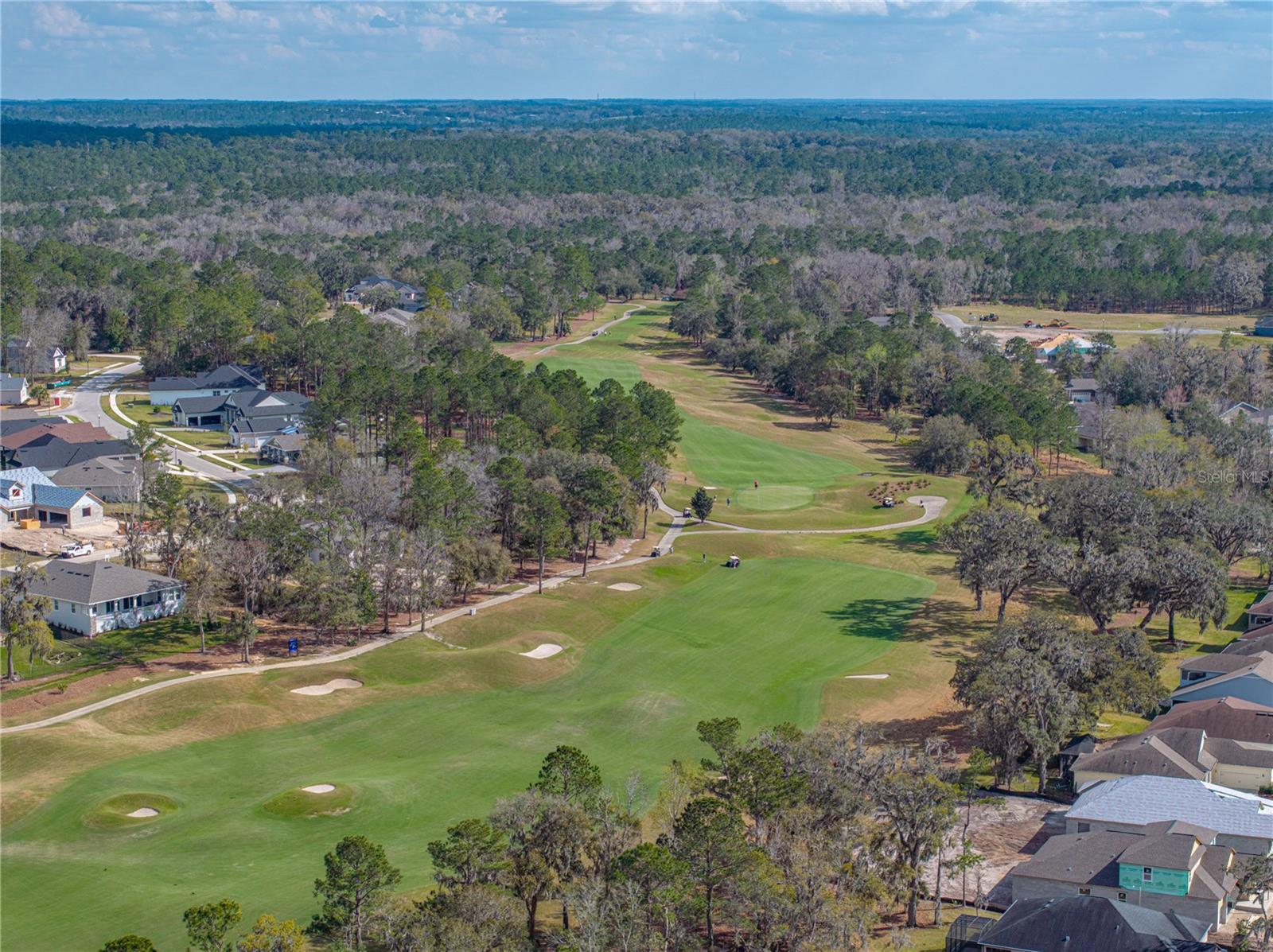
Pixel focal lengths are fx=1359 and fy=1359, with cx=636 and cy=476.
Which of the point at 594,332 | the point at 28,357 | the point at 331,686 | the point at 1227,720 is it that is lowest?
the point at 331,686

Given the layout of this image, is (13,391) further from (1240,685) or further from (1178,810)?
(1178,810)

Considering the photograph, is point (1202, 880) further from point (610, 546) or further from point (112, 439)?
point (112, 439)

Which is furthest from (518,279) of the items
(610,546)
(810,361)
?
(610,546)

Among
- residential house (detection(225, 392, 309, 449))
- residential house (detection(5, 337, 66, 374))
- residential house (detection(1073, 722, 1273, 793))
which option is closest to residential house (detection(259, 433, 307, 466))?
residential house (detection(225, 392, 309, 449))

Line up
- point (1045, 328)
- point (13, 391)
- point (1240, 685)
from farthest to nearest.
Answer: point (1045, 328)
point (13, 391)
point (1240, 685)

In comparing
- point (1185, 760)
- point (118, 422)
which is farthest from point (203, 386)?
point (1185, 760)

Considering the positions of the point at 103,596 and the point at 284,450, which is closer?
the point at 103,596
